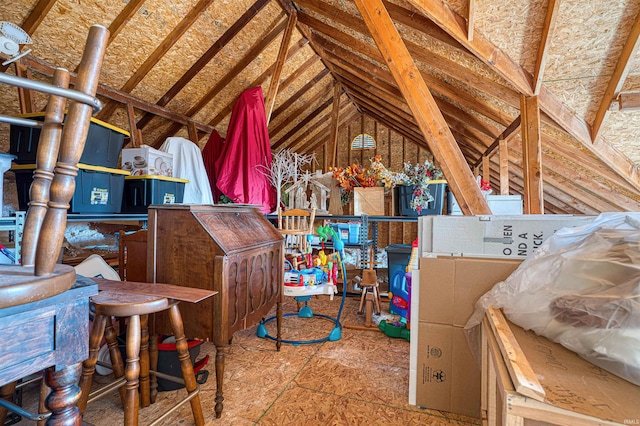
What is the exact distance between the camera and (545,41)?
83.9 inches

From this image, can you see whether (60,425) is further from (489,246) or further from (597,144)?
(597,144)

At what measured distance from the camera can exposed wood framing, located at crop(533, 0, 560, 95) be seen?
76.1 inches

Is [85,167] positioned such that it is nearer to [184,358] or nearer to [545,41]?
[184,358]

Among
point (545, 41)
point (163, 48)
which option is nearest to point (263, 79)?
point (163, 48)

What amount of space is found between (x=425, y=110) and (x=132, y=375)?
2381mm

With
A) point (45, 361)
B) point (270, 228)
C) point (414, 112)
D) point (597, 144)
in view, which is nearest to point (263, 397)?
point (270, 228)

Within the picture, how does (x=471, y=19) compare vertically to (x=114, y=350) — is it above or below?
above

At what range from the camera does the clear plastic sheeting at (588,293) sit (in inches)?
29.1

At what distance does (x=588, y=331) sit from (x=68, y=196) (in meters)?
1.35

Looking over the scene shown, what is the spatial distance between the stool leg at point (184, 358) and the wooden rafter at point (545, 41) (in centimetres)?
280

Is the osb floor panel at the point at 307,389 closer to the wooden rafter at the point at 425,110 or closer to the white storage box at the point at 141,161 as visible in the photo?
the wooden rafter at the point at 425,110

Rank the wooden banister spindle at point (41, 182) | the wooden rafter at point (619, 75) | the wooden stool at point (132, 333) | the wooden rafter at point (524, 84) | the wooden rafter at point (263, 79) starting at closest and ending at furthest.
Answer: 1. the wooden banister spindle at point (41, 182)
2. the wooden stool at point (132, 333)
3. the wooden rafter at point (619, 75)
4. the wooden rafter at point (524, 84)
5. the wooden rafter at point (263, 79)

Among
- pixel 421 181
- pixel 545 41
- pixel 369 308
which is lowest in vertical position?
pixel 369 308

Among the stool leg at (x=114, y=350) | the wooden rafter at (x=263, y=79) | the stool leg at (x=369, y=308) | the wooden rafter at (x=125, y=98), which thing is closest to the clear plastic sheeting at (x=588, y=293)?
the stool leg at (x=369, y=308)
